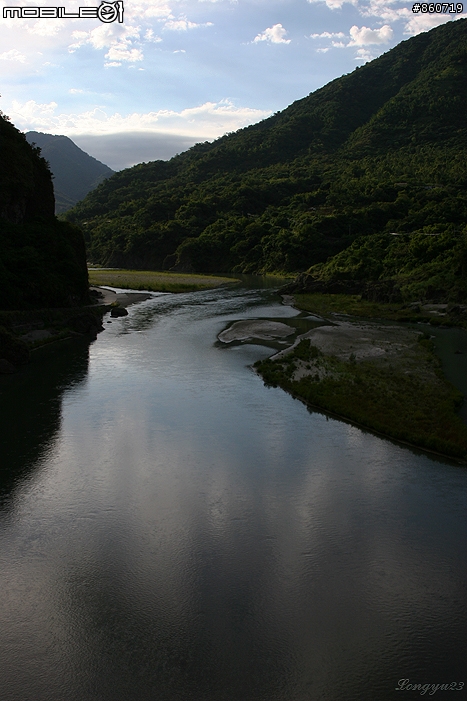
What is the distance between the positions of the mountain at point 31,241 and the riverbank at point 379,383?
79.9 ft

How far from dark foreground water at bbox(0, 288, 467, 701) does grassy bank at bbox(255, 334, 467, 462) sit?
1.13 meters

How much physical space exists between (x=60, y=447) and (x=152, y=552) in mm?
10211

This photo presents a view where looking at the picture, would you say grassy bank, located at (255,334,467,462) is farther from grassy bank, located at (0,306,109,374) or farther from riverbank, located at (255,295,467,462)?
grassy bank, located at (0,306,109,374)

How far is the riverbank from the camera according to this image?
1041 inches

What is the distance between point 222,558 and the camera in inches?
660

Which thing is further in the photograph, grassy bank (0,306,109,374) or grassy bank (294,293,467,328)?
grassy bank (294,293,467,328)

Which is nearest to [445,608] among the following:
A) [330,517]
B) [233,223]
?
[330,517]

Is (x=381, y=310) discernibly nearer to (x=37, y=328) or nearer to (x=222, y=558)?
(x=37, y=328)

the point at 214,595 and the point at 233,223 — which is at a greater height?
the point at 233,223

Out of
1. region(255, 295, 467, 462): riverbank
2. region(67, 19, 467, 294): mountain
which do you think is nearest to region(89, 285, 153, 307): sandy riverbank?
region(255, 295, 467, 462): riverbank

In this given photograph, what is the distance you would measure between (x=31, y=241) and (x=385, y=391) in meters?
40.4

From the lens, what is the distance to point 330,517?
19172mm

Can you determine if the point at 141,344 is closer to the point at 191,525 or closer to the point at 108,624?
the point at 191,525

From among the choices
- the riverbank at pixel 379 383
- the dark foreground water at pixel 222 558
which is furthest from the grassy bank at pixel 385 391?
the dark foreground water at pixel 222 558
